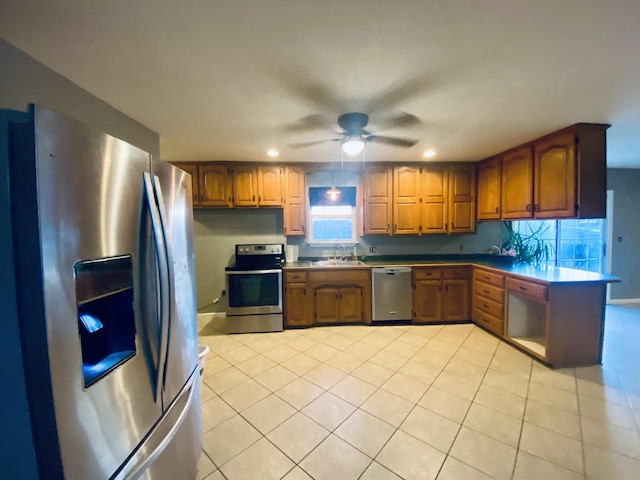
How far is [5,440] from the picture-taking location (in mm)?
670

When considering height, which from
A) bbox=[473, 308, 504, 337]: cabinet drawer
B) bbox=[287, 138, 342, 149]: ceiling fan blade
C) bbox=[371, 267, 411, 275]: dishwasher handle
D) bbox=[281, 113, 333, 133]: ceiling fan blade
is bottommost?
bbox=[473, 308, 504, 337]: cabinet drawer

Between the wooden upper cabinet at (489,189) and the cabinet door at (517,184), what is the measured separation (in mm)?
95

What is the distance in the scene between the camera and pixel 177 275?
123 cm

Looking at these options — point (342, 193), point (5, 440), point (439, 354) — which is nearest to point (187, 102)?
point (5, 440)

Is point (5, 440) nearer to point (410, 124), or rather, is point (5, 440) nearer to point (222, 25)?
point (222, 25)

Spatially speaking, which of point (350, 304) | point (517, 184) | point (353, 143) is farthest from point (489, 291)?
point (353, 143)

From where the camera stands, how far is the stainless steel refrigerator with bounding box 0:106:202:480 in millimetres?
648

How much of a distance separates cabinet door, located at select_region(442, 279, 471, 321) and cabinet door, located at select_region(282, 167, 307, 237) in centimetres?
221

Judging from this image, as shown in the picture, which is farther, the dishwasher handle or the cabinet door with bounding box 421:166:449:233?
the cabinet door with bounding box 421:166:449:233

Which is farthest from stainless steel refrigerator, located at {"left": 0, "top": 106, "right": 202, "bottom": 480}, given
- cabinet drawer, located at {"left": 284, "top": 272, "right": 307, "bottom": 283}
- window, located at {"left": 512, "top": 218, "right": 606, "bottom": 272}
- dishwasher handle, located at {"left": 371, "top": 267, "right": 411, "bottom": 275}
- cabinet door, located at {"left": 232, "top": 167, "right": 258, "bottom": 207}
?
window, located at {"left": 512, "top": 218, "right": 606, "bottom": 272}

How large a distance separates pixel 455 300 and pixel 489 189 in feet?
5.37

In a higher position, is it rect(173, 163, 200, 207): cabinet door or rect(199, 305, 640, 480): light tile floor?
rect(173, 163, 200, 207): cabinet door

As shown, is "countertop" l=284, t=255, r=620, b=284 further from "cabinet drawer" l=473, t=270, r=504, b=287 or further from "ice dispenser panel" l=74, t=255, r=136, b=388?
"ice dispenser panel" l=74, t=255, r=136, b=388

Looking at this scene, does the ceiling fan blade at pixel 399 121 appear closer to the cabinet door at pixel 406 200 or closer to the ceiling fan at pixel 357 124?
the ceiling fan at pixel 357 124
